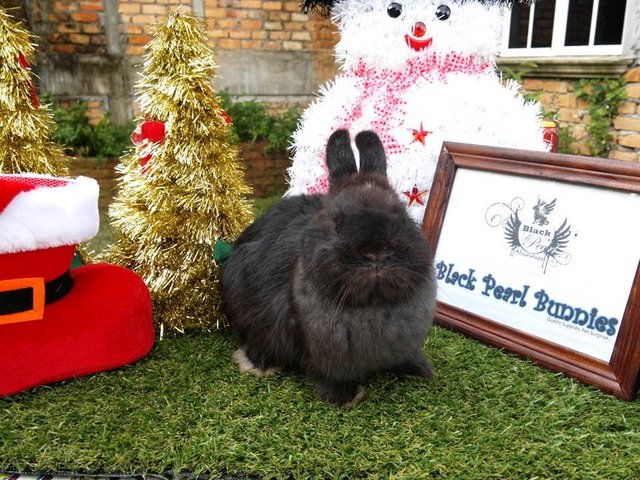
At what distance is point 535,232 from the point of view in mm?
1927

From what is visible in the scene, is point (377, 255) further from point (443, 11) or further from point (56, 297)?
point (443, 11)

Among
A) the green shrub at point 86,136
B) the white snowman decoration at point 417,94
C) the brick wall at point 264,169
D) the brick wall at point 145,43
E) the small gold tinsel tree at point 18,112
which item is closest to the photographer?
the small gold tinsel tree at point 18,112

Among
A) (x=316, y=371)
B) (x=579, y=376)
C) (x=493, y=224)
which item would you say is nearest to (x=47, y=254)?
(x=316, y=371)

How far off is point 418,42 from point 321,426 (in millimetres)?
1616

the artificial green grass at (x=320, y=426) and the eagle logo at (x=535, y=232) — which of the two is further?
the eagle logo at (x=535, y=232)

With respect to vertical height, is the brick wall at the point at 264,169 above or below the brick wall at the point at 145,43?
below

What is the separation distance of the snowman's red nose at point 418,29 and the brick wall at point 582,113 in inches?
104

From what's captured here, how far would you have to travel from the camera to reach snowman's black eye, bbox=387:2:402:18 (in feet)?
7.59

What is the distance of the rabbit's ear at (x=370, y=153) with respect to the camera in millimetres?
1579

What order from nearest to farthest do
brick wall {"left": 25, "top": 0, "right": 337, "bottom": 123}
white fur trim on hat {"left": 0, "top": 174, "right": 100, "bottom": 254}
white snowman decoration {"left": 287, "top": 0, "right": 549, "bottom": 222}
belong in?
1. white fur trim on hat {"left": 0, "top": 174, "right": 100, "bottom": 254}
2. white snowman decoration {"left": 287, "top": 0, "right": 549, "bottom": 222}
3. brick wall {"left": 25, "top": 0, "right": 337, "bottom": 123}

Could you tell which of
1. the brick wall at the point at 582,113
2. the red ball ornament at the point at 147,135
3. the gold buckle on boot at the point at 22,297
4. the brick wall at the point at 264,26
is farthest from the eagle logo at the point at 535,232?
the brick wall at the point at 264,26

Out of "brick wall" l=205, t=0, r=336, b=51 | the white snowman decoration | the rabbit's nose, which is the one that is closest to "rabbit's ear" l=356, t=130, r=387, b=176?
the rabbit's nose

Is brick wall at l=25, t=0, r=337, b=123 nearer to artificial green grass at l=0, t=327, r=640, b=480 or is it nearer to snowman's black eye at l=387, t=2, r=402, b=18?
snowman's black eye at l=387, t=2, r=402, b=18

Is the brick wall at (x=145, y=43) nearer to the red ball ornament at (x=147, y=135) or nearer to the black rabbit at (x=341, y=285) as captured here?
the red ball ornament at (x=147, y=135)
